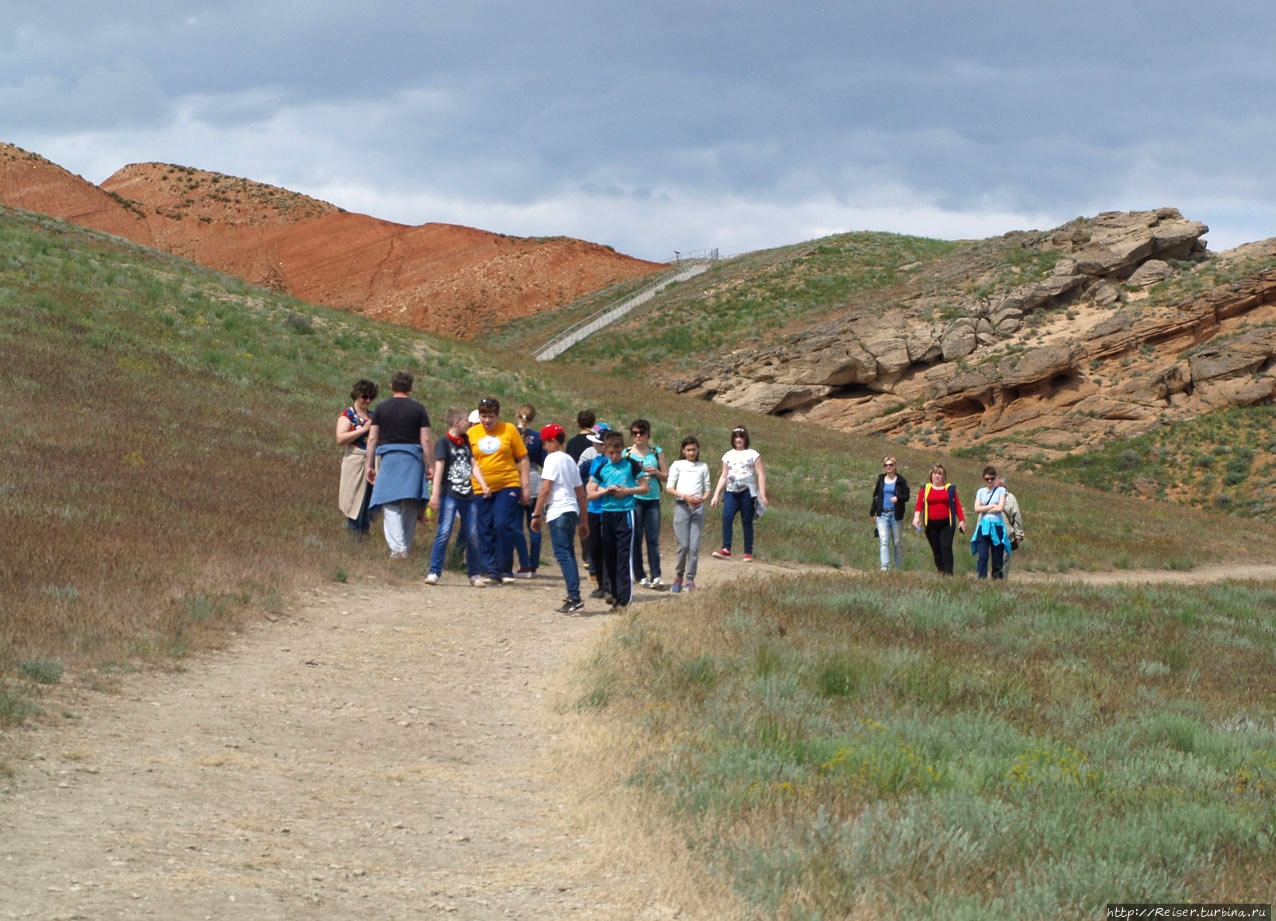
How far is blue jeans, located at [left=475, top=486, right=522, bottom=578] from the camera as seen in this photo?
11.6m

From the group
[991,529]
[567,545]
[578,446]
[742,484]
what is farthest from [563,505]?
[991,529]

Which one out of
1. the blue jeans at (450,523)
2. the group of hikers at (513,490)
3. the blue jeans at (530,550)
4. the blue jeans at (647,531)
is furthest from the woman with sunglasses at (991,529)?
the blue jeans at (450,523)

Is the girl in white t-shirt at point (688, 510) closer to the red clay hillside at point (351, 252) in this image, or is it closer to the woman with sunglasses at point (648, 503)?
the woman with sunglasses at point (648, 503)

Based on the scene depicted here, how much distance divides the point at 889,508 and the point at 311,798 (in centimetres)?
1160

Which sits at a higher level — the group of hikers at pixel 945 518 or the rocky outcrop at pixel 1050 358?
the rocky outcrop at pixel 1050 358

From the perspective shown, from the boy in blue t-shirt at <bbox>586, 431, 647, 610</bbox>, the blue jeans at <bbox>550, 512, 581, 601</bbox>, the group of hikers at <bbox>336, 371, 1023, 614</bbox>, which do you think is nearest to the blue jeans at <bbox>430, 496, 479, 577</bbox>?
the group of hikers at <bbox>336, 371, 1023, 614</bbox>

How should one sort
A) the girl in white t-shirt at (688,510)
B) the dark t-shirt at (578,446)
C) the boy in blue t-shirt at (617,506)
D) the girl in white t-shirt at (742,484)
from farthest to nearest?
the girl in white t-shirt at (742,484) < the girl in white t-shirt at (688,510) < the dark t-shirt at (578,446) < the boy in blue t-shirt at (617,506)

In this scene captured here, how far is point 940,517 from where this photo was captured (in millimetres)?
15320

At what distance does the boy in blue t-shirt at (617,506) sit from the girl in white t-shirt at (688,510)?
1.71 meters

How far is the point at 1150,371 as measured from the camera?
45156 millimetres

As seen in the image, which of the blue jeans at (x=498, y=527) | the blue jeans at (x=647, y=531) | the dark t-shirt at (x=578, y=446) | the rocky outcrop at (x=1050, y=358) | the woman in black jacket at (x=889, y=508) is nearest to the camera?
the blue jeans at (x=498, y=527)

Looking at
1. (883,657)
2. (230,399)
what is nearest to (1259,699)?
(883,657)

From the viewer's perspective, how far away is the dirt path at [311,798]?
4.30m

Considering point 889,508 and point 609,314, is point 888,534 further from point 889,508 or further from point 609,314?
point 609,314
